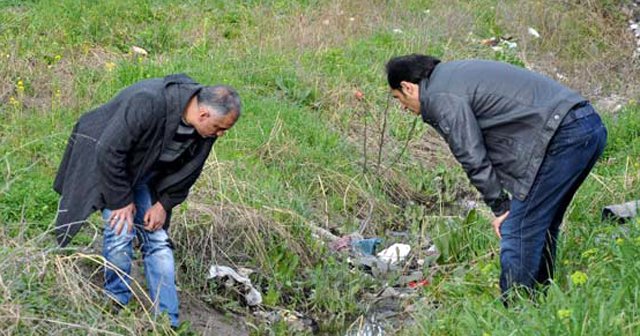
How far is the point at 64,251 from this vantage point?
5.71 m

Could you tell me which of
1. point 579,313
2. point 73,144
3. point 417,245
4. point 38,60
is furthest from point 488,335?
point 38,60

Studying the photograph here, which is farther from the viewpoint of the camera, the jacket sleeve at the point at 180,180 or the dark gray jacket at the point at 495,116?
the jacket sleeve at the point at 180,180

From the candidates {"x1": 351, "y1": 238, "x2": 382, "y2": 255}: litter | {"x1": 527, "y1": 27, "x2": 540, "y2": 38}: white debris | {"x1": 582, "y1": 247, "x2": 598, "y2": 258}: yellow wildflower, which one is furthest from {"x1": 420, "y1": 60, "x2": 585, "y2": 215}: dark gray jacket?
{"x1": 527, "y1": 27, "x2": 540, "y2": 38}: white debris

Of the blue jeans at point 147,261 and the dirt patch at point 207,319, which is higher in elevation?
the blue jeans at point 147,261

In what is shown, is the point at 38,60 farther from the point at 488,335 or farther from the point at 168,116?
the point at 488,335

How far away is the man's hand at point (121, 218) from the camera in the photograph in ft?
17.6

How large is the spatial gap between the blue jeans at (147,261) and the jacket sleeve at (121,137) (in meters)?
0.28

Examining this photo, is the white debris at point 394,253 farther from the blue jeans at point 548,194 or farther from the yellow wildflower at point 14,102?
the yellow wildflower at point 14,102

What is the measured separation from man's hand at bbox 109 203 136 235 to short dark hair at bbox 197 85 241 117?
0.68 m

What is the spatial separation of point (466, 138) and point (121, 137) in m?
1.72

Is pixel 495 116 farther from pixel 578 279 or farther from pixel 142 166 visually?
pixel 142 166

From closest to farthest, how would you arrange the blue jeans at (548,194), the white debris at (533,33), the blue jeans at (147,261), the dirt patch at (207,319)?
the blue jeans at (548,194), the blue jeans at (147,261), the dirt patch at (207,319), the white debris at (533,33)

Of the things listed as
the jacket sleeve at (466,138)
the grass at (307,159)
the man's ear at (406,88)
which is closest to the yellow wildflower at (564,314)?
the grass at (307,159)

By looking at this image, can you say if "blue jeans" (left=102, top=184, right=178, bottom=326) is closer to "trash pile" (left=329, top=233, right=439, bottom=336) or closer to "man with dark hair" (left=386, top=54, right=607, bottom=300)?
"man with dark hair" (left=386, top=54, right=607, bottom=300)
